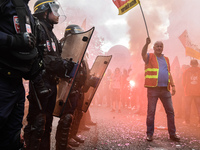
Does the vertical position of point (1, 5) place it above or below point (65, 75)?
above

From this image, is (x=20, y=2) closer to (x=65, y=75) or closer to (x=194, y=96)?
(x=65, y=75)

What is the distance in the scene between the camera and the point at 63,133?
256 cm

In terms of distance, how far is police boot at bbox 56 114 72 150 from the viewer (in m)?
2.51

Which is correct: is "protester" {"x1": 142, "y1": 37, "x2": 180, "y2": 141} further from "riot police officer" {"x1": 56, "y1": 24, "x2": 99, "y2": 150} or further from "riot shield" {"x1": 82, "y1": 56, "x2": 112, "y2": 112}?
"riot police officer" {"x1": 56, "y1": 24, "x2": 99, "y2": 150}

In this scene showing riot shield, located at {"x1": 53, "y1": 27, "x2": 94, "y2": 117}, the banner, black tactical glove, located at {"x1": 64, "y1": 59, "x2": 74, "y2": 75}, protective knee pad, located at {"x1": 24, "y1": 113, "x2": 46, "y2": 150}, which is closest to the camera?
protective knee pad, located at {"x1": 24, "y1": 113, "x2": 46, "y2": 150}

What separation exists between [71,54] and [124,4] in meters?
2.53

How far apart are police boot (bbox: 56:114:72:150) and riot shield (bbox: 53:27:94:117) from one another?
263 millimetres

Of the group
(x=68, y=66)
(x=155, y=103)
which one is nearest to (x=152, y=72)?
(x=155, y=103)

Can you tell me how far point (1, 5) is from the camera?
1.32 metres

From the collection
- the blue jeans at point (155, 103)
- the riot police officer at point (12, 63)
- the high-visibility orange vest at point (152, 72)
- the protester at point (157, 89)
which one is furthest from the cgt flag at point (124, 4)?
the riot police officer at point (12, 63)

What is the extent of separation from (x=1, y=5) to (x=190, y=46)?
849 cm

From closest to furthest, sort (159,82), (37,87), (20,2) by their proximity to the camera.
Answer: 1. (20,2)
2. (37,87)
3. (159,82)

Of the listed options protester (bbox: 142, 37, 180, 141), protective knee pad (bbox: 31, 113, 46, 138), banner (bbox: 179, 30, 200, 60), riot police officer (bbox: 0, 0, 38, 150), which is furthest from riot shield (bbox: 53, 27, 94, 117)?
banner (bbox: 179, 30, 200, 60)

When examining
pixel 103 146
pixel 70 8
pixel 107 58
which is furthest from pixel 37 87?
pixel 70 8
